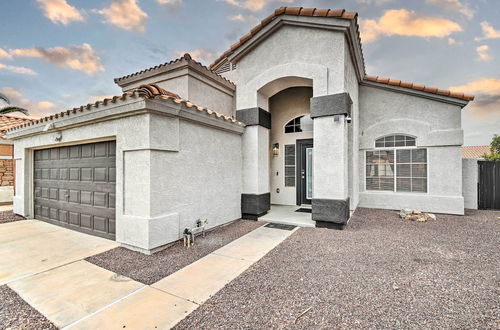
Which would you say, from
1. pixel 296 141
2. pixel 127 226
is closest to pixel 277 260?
pixel 127 226

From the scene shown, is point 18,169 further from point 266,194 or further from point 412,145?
point 412,145

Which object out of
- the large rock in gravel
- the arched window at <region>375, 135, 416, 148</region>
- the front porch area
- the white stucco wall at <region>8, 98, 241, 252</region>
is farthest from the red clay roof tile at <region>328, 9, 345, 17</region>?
the large rock in gravel

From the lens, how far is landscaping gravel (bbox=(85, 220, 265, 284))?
11.7 feet

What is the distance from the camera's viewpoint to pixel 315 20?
20.6ft

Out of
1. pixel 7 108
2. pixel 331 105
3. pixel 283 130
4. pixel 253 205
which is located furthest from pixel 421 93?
pixel 7 108

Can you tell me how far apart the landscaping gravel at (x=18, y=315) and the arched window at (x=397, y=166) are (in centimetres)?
1039

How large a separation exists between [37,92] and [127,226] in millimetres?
14965

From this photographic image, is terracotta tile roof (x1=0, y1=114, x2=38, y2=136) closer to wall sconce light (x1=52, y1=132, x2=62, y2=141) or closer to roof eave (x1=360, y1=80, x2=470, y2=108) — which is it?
wall sconce light (x1=52, y1=132, x2=62, y2=141)

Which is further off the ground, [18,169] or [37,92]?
[37,92]

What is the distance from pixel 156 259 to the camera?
414 centimetres

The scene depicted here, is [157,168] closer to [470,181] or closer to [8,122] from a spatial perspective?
[470,181]

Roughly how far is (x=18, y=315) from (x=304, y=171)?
339 inches

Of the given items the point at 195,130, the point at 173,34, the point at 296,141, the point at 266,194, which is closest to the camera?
the point at 195,130

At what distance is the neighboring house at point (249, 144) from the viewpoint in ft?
15.3
